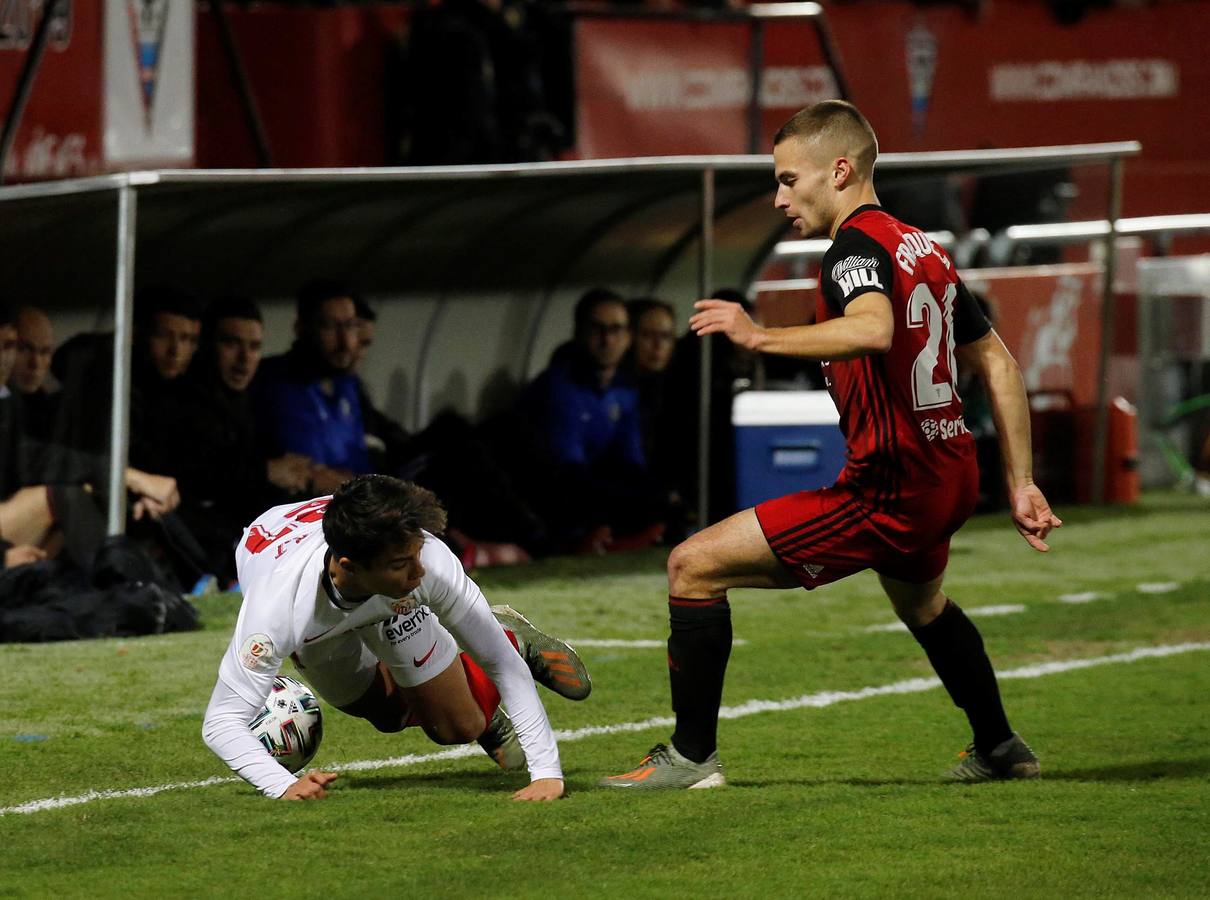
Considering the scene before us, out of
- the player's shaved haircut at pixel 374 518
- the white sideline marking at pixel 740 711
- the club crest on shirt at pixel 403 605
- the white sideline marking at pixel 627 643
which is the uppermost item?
the player's shaved haircut at pixel 374 518

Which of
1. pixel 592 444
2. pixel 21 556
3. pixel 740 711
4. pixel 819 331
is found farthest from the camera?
pixel 592 444

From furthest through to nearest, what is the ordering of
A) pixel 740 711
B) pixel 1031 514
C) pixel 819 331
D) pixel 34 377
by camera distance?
1. pixel 34 377
2. pixel 740 711
3. pixel 1031 514
4. pixel 819 331

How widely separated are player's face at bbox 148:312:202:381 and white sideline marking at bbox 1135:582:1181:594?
4.75m

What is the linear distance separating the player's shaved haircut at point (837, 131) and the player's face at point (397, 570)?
1.42 m

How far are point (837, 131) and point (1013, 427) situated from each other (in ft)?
2.98

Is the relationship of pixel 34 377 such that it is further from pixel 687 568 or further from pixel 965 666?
pixel 965 666

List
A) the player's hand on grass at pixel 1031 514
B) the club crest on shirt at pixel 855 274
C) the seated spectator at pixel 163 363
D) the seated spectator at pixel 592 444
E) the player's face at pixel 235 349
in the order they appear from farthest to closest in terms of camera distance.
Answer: the seated spectator at pixel 592 444 < the player's face at pixel 235 349 < the seated spectator at pixel 163 363 < the player's hand on grass at pixel 1031 514 < the club crest on shirt at pixel 855 274

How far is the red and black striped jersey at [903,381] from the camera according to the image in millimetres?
5480

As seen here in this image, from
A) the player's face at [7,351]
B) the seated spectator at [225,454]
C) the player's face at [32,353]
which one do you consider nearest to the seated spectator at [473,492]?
the seated spectator at [225,454]

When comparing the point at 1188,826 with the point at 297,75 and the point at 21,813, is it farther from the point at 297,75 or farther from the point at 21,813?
the point at 297,75

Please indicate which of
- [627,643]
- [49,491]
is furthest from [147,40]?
[627,643]

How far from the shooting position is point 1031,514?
5.66 meters

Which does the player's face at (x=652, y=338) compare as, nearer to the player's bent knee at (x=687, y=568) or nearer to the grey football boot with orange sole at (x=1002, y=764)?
the grey football boot with orange sole at (x=1002, y=764)

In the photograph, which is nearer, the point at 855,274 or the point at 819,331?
the point at 819,331
